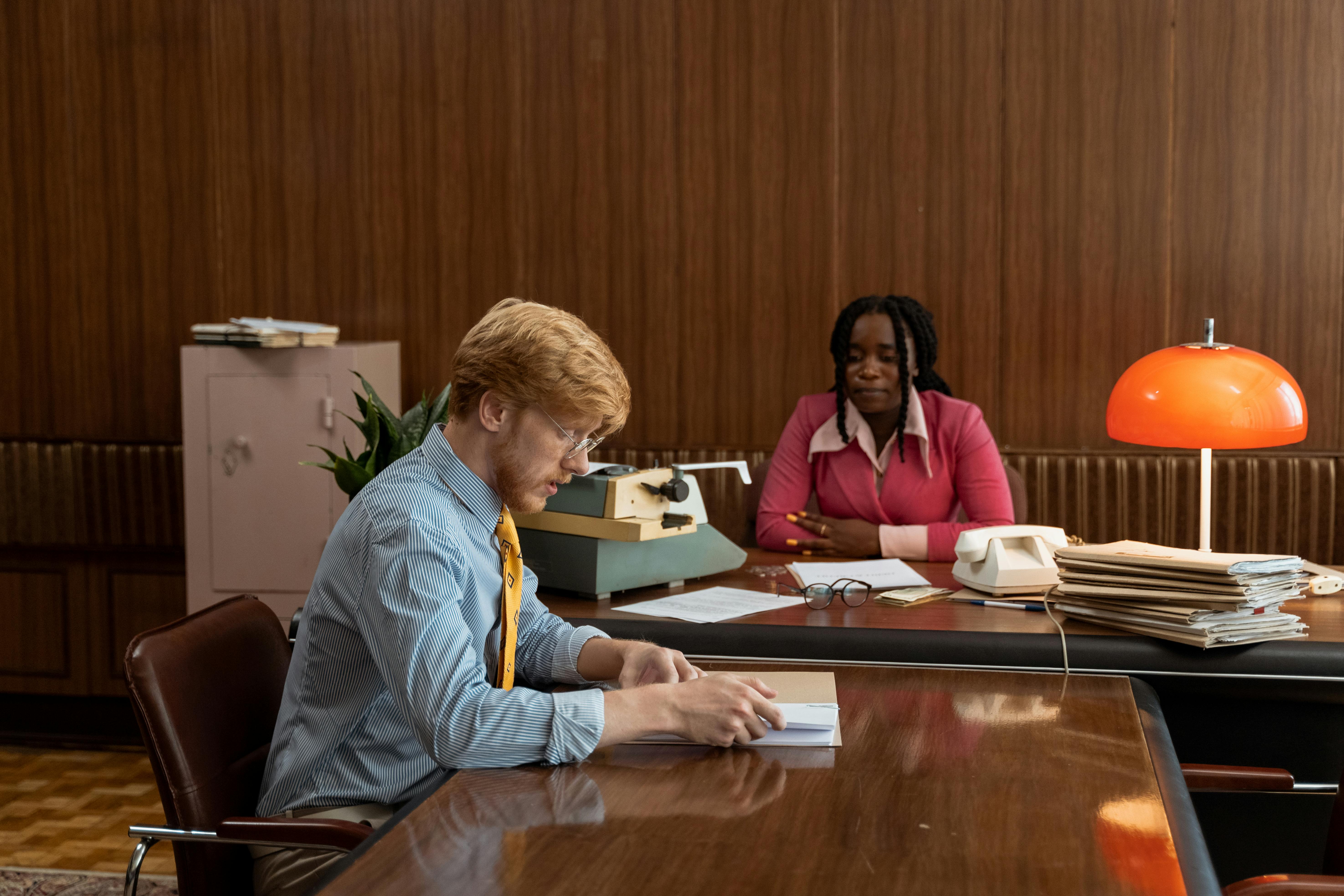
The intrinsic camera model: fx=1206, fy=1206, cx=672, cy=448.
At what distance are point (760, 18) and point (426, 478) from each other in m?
3.34

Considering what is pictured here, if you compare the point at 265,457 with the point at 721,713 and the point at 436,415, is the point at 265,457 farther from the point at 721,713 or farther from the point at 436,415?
the point at 721,713

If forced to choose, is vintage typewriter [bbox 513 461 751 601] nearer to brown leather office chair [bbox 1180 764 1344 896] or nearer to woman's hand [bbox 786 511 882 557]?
woman's hand [bbox 786 511 882 557]

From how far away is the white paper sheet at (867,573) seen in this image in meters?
2.64

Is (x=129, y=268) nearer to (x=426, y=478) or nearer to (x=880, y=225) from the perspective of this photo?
(x=880, y=225)

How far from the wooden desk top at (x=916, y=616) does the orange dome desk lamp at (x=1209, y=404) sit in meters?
0.27

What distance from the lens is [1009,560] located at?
252 cm

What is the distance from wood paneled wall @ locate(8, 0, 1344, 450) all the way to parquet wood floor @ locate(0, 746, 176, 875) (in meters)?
1.35

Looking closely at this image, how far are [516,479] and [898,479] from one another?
1.91 metres

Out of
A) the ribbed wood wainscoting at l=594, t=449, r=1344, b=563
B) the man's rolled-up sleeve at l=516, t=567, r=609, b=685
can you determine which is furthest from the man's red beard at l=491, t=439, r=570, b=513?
the ribbed wood wainscoting at l=594, t=449, r=1344, b=563

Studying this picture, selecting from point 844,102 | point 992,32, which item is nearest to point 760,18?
point 844,102

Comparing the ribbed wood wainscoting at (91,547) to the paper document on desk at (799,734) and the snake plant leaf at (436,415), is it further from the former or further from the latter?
the paper document on desk at (799,734)

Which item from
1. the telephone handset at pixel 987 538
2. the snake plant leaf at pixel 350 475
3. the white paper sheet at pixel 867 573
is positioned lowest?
the white paper sheet at pixel 867 573

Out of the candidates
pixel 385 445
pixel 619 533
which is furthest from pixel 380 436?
pixel 619 533

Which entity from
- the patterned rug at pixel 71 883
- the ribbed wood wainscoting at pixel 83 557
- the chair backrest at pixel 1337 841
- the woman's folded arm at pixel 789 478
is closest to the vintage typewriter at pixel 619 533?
the woman's folded arm at pixel 789 478
